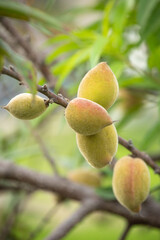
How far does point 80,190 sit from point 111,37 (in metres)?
0.41

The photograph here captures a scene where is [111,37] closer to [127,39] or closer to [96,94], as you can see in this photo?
[127,39]

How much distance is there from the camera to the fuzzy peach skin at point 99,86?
0.55m

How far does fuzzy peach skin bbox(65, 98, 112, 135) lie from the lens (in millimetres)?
497

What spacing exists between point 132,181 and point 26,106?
204mm

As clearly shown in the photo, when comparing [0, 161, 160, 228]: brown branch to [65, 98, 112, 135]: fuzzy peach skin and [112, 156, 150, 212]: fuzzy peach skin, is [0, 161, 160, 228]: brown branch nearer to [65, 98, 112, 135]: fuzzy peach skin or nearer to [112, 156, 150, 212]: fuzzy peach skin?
[112, 156, 150, 212]: fuzzy peach skin

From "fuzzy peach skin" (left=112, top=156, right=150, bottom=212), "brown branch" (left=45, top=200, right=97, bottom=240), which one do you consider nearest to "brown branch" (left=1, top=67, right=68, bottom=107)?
"fuzzy peach skin" (left=112, top=156, right=150, bottom=212)

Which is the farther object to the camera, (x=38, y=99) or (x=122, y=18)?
(x=122, y=18)

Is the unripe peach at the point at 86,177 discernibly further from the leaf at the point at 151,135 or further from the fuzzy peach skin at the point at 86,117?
the fuzzy peach skin at the point at 86,117

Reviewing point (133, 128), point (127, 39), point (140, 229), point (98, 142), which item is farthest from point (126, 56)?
point (133, 128)

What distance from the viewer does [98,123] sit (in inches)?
19.7

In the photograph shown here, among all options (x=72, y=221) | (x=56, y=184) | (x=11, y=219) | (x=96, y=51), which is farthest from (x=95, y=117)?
(x=11, y=219)

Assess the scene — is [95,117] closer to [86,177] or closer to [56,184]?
[56,184]

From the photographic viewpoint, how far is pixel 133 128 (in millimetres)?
1822

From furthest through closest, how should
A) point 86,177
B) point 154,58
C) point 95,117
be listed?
point 86,177 → point 154,58 → point 95,117
